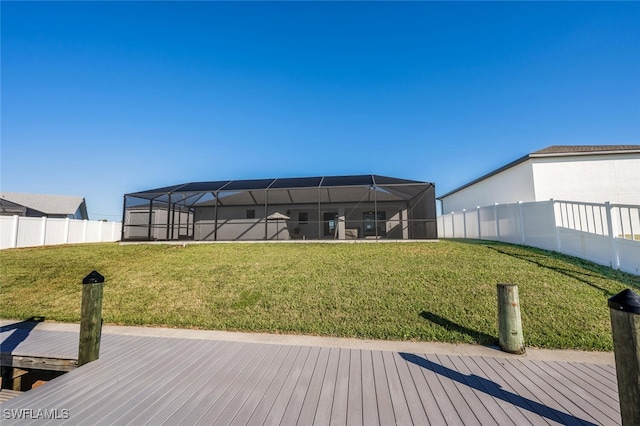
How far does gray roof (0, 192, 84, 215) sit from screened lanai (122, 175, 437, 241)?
17022 millimetres

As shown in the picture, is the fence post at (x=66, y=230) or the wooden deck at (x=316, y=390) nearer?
the wooden deck at (x=316, y=390)

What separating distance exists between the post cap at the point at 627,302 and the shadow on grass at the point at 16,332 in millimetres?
7112

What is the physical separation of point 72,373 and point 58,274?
24.3 feet

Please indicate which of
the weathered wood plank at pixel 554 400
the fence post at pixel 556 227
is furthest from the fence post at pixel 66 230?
the fence post at pixel 556 227

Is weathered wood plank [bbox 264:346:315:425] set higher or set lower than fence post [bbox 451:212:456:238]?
lower

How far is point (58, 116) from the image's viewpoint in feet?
39.5

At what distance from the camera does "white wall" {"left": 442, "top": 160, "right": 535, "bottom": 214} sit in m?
13.1

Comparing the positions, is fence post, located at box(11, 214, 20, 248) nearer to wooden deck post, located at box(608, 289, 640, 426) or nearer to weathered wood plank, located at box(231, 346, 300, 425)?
weathered wood plank, located at box(231, 346, 300, 425)

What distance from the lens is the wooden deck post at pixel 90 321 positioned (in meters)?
3.31

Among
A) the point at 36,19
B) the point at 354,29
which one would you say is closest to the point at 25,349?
the point at 36,19

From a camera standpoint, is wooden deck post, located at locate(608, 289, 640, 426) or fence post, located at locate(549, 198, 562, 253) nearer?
wooden deck post, located at locate(608, 289, 640, 426)

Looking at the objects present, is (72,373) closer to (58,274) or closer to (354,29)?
(58,274)

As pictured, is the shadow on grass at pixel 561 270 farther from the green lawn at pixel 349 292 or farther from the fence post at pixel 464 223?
the fence post at pixel 464 223

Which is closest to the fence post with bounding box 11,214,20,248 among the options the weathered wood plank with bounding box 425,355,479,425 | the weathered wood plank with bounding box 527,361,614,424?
the weathered wood plank with bounding box 425,355,479,425
